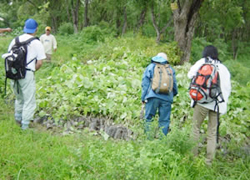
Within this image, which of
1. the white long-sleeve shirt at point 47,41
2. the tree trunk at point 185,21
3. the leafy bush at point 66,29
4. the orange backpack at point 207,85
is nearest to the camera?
the orange backpack at point 207,85

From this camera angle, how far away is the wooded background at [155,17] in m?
12.0

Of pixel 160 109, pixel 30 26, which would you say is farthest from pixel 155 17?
pixel 160 109

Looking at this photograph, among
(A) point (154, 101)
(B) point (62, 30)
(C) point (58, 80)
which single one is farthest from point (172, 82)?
(B) point (62, 30)

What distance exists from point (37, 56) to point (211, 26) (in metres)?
25.7

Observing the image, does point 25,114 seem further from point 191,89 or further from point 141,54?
point 141,54

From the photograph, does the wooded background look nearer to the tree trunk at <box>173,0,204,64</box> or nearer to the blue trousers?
the tree trunk at <box>173,0,204,64</box>

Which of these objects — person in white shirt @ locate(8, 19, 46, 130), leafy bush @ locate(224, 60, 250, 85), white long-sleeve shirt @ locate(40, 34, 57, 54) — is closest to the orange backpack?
person in white shirt @ locate(8, 19, 46, 130)

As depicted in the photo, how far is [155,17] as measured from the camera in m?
24.3

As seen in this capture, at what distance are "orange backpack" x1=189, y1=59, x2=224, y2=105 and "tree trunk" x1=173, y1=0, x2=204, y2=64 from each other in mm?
7450

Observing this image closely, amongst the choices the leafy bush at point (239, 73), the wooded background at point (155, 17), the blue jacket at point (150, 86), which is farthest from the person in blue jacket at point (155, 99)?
the leafy bush at point (239, 73)

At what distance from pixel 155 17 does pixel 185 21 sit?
42.5 feet

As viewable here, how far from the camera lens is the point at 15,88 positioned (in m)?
5.38

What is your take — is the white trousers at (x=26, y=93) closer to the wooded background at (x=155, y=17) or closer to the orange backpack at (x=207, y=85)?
the orange backpack at (x=207, y=85)

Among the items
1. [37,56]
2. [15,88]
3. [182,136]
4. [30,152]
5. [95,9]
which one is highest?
[95,9]
